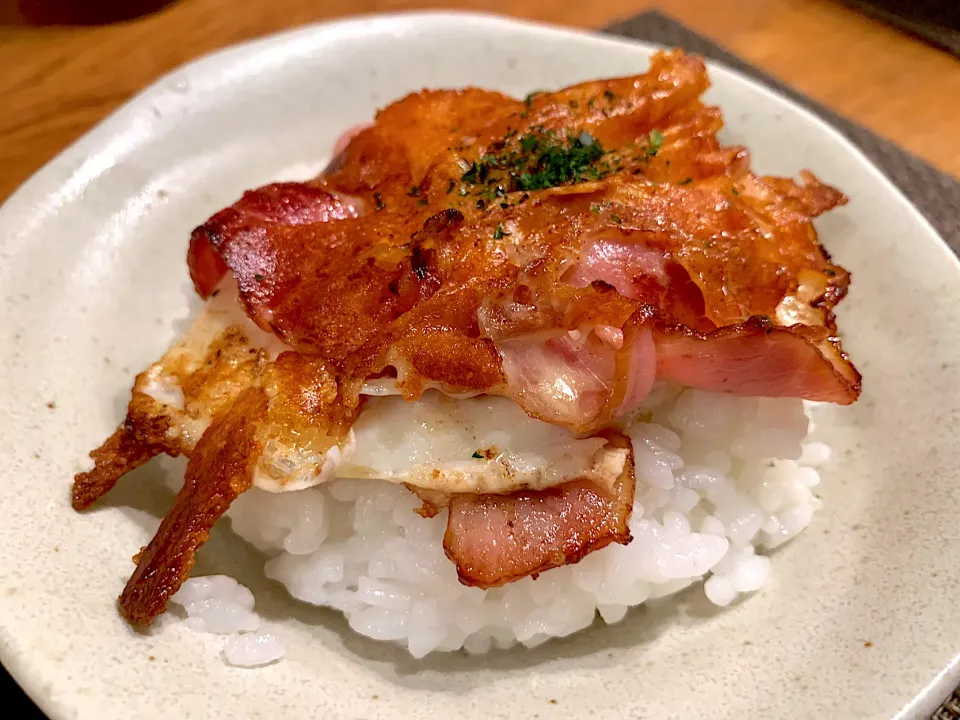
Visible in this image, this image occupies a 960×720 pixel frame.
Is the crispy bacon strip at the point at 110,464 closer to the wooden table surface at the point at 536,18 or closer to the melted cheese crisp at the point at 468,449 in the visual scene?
the melted cheese crisp at the point at 468,449

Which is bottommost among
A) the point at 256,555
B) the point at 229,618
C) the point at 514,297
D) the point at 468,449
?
the point at 256,555

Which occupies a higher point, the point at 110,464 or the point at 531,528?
the point at 110,464

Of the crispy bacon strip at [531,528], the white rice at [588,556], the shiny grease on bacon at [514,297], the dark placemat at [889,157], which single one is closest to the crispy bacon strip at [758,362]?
the shiny grease on bacon at [514,297]

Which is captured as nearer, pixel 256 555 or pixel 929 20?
pixel 256 555

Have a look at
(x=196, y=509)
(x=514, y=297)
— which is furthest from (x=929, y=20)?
(x=196, y=509)

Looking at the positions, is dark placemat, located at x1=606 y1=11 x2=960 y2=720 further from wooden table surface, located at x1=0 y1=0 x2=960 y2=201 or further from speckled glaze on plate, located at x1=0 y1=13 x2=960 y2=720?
A: speckled glaze on plate, located at x1=0 y1=13 x2=960 y2=720

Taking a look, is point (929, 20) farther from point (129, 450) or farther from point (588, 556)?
point (129, 450)

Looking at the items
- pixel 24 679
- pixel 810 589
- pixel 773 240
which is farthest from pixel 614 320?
pixel 24 679
